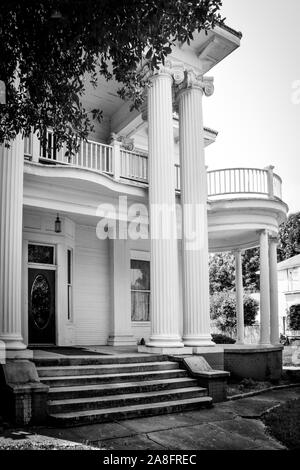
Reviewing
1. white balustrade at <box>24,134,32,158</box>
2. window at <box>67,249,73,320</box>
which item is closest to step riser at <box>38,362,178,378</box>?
window at <box>67,249,73,320</box>

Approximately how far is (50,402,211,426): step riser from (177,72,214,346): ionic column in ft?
8.66

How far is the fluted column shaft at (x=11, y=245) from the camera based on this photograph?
804cm

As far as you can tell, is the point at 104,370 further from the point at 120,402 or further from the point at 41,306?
the point at 41,306

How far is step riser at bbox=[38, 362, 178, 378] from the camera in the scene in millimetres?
7758

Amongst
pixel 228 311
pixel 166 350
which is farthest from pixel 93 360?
pixel 228 311

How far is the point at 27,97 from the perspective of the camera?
638 centimetres

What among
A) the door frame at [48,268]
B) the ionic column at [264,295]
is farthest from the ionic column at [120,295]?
the ionic column at [264,295]

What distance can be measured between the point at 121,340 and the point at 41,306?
2984 millimetres

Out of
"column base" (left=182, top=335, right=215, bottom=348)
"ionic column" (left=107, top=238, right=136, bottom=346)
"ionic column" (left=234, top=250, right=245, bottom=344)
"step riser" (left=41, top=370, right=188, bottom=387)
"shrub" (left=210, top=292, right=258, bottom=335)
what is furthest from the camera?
"shrub" (left=210, top=292, right=258, bottom=335)

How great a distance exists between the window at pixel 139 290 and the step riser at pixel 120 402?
6552 mm

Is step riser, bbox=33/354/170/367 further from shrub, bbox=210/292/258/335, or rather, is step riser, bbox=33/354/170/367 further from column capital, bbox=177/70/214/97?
shrub, bbox=210/292/258/335

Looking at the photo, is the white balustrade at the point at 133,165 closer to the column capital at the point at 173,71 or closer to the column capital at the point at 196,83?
the column capital at the point at 196,83

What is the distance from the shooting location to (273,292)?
16094 millimetres

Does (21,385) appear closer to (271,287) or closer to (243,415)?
(243,415)
